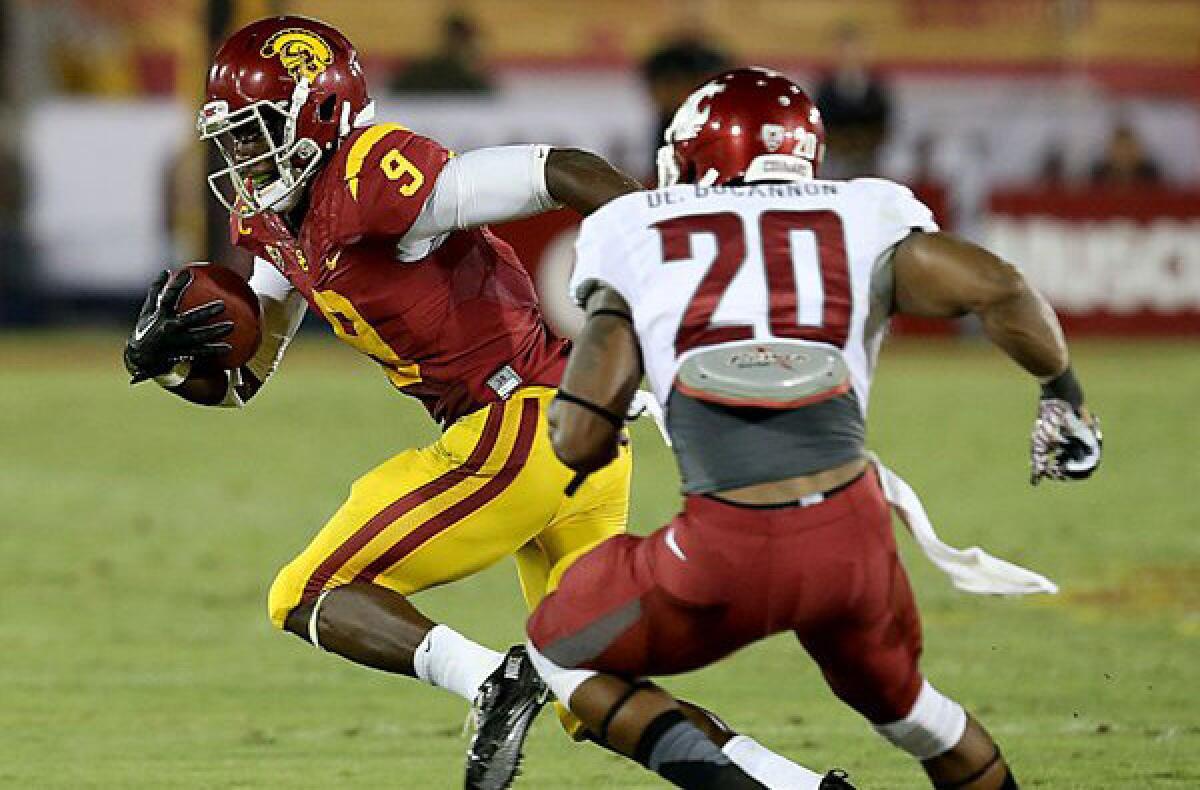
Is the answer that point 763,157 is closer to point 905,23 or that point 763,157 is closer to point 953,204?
point 953,204

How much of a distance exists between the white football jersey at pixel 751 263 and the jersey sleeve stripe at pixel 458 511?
1.00m

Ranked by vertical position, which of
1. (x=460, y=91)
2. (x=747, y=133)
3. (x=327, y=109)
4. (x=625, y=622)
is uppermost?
(x=747, y=133)

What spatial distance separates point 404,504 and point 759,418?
50.2 inches

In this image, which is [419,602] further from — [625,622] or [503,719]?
[625,622]

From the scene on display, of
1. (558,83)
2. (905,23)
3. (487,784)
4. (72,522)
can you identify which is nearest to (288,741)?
(487,784)

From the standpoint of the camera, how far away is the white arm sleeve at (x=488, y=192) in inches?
183

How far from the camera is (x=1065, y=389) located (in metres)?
3.90

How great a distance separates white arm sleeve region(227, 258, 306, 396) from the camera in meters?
5.27

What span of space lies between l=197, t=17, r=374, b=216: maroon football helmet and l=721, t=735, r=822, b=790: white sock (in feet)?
5.07

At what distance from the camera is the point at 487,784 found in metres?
4.48

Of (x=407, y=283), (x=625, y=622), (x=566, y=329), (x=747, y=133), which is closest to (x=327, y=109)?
(x=407, y=283)

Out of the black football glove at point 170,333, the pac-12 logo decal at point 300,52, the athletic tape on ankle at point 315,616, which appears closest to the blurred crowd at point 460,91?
the pac-12 logo decal at point 300,52

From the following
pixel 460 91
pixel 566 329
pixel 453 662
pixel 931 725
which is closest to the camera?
pixel 931 725

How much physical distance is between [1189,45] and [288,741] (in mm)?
17365
